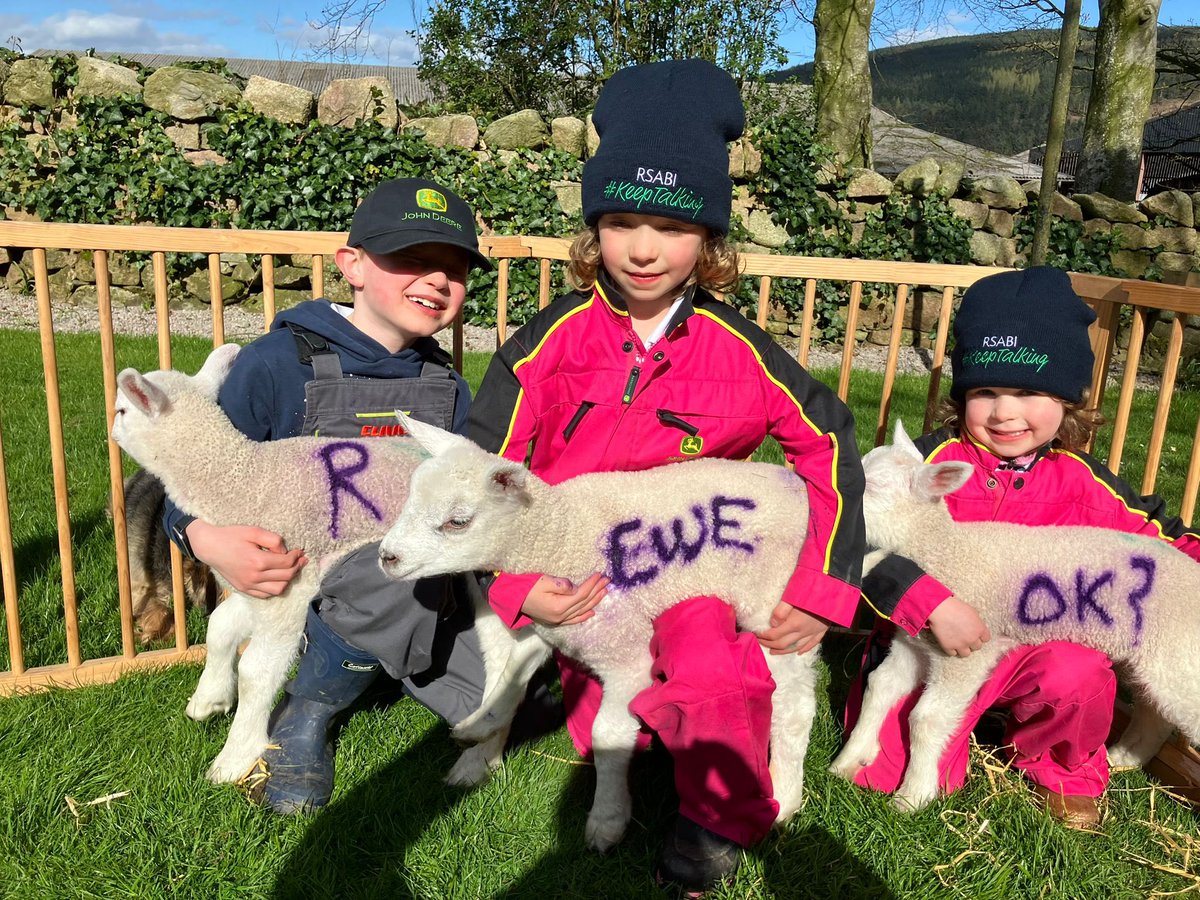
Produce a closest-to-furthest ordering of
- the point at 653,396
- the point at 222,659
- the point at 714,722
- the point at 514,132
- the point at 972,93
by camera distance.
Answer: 1. the point at 714,722
2. the point at 653,396
3. the point at 222,659
4. the point at 514,132
5. the point at 972,93

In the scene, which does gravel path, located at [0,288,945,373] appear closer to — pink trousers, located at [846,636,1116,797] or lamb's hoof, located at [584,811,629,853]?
pink trousers, located at [846,636,1116,797]

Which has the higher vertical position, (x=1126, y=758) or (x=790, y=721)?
(x=790, y=721)

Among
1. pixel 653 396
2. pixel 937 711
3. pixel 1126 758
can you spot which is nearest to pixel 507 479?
pixel 653 396

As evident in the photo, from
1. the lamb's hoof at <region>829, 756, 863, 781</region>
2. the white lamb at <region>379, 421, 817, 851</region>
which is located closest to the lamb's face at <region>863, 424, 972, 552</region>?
the white lamb at <region>379, 421, 817, 851</region>

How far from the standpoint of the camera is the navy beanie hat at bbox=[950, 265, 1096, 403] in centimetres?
293

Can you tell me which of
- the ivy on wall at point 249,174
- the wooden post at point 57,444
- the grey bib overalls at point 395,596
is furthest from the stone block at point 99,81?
the grey bib overalls at point 395,596

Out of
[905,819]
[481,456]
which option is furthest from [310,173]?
[905,819]

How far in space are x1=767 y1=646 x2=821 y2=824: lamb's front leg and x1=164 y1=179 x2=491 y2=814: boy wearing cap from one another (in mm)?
1026

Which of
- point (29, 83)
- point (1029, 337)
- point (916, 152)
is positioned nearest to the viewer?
point (1029, 337)

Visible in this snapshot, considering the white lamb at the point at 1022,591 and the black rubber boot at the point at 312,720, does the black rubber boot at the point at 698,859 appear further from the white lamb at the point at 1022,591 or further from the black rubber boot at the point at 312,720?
the black rubber boot at the point at 312,720

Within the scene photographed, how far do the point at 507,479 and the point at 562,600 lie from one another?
0.44 meters

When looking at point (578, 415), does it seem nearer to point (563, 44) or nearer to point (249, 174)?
point (249, 174)

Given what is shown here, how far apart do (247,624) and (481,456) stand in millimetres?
1275

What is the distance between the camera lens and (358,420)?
2928 mm
